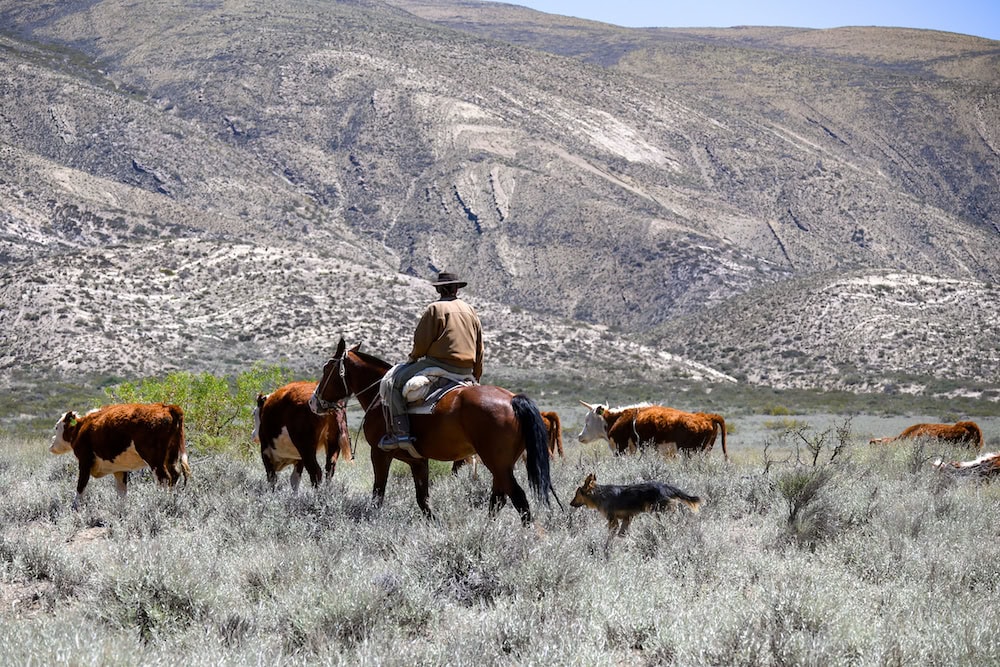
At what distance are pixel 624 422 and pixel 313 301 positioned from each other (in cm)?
3345

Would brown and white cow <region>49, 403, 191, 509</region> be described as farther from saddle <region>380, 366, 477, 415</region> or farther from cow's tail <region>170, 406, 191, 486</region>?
saddle <region>380, 366, 477, 415</region>

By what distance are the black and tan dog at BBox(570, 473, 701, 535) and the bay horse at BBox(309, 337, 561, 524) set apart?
0.50 meters

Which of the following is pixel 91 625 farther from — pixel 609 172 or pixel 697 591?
pixel 609 172

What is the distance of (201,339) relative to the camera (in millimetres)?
42562

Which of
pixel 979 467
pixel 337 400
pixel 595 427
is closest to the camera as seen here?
pixel 337 400

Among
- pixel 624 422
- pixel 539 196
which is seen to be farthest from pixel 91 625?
pixel 539 196

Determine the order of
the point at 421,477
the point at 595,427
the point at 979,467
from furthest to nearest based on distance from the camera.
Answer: the point at 595,427
the point at 979,467
the point at 421,477

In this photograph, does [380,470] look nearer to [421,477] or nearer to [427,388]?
[421,477]

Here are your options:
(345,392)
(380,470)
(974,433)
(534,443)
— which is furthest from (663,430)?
(534,443)

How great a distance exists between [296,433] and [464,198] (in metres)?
66.9

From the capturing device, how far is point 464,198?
77812 mm

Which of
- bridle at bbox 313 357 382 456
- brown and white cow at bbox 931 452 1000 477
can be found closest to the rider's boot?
bridle at bbox 313 357 382 456

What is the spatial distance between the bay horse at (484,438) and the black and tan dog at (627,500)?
1.63ft

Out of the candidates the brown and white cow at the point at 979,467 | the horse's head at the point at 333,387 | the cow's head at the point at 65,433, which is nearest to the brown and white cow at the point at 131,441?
the cow's head at the point at 65,433
